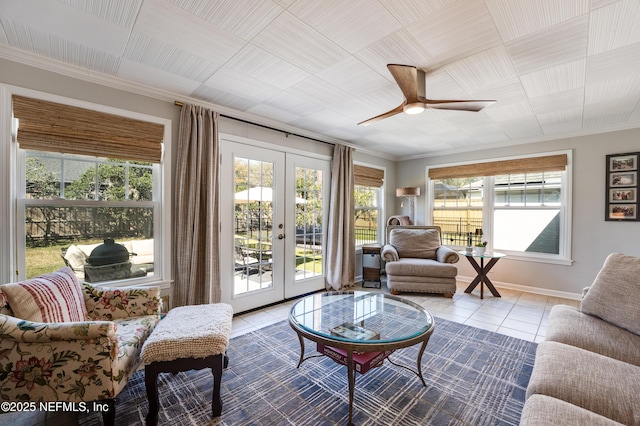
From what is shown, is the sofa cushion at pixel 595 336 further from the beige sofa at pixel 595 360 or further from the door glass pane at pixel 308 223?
the door glass pane at pixel 308 223

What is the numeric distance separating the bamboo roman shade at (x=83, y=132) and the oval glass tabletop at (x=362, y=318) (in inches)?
80.9

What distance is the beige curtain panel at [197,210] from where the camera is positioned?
110 inches

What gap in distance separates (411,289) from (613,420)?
3.00 metres

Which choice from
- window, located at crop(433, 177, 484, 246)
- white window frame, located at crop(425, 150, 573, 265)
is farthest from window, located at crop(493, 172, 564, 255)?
window, located at crop(433, 177, 484, 246)

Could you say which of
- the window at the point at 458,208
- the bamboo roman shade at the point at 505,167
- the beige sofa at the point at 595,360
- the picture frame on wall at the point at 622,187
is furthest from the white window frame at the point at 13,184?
the picture frame on wall at the point at 622,187

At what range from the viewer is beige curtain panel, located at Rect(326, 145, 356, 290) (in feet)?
14.3

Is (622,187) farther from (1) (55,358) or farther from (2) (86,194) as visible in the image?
(2) (86,194)

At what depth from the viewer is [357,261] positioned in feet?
16.6

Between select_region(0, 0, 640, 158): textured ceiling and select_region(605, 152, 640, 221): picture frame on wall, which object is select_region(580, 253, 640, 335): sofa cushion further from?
select_region(605, 152, 640, 221): picture frame on wall

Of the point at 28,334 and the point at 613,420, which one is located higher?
the point at 28,334

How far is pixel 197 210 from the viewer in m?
2.85

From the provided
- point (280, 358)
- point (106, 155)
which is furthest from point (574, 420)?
point (106, 155)

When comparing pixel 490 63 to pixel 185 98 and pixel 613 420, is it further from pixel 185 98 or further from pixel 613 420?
pixel 185 98

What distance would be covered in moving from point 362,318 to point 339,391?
21.2 inches
